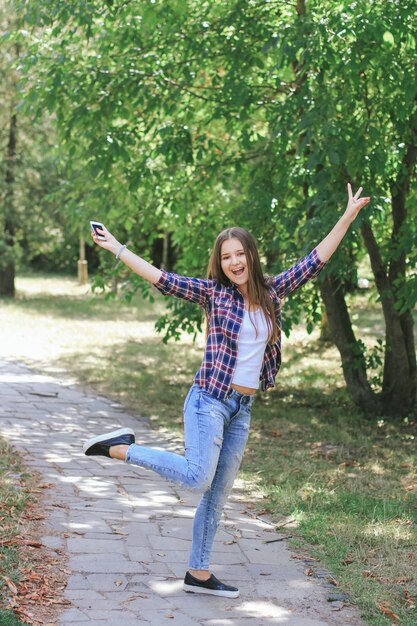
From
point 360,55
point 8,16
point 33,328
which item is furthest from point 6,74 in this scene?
point 360,55

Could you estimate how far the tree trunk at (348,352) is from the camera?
1035 centimetres

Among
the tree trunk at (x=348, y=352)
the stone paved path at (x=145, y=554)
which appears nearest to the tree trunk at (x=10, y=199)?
the tree trunk at (x=348, y=352)

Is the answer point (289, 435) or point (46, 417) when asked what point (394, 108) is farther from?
point (46, 417)

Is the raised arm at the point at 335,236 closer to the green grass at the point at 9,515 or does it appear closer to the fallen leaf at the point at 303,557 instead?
the fallen leaf at the point at 303,557

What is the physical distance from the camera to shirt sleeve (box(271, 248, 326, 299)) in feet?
14.8

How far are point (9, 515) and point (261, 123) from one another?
23.0ft

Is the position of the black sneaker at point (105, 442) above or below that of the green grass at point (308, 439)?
above

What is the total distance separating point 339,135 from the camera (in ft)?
26.9

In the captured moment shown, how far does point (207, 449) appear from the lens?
13.7 feet

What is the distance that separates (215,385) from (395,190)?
574 cm

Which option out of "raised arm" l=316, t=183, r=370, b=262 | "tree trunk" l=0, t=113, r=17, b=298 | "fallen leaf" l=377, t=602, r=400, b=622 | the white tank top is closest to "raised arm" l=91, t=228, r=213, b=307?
the white tank top

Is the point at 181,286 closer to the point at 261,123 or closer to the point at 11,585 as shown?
the point at 11,585

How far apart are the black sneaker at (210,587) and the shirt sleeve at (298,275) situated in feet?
4.97

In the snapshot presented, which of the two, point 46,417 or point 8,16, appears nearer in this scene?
point 46,417
